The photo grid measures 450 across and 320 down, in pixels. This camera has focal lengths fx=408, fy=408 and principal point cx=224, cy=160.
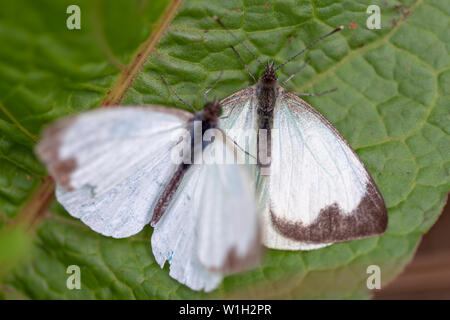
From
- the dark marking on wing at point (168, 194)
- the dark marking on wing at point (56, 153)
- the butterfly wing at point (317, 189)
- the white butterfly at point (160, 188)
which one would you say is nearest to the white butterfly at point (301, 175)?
the butterfly wing at point (317, 189)

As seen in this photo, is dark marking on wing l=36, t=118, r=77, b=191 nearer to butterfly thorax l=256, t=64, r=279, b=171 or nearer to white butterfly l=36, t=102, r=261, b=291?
white butterfly l=36, t=102, r=261, b=291

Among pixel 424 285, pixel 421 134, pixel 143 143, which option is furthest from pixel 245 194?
pixel 424 285

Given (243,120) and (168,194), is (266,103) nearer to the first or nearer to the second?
(243,120)

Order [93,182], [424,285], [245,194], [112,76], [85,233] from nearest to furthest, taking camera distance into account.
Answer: [245,194], [93,182], [112,76], [85,233], [424,285]

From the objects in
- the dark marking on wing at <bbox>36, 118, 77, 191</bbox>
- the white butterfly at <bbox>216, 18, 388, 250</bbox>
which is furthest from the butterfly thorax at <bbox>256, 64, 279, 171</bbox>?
the dark marking on wing at <bbox>36, 118, 77, 191</bbox>

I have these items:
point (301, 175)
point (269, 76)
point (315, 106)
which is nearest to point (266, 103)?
point (269, 76)

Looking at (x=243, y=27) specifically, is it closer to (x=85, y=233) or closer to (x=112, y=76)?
(x=112, y=76)

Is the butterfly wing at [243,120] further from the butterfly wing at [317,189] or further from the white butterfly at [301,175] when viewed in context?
the butterfly wing at [317,189]
